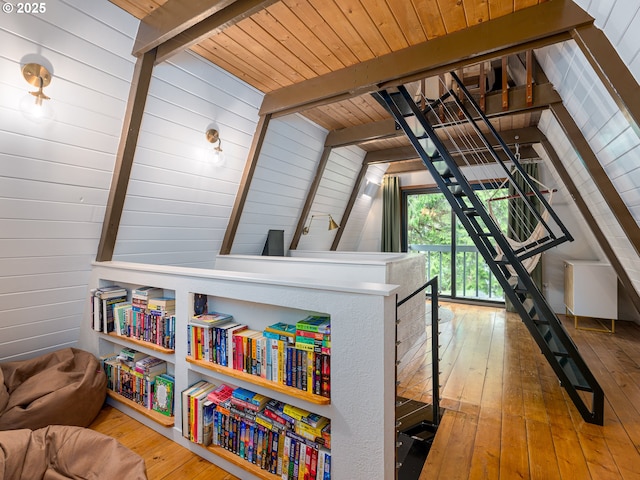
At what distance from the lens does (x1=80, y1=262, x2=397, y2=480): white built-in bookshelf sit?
3.98 feet

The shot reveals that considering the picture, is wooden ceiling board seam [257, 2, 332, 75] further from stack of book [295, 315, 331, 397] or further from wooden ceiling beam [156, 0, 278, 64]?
stack of book [295, 315, 331, 397]

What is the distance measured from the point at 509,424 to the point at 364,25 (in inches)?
105

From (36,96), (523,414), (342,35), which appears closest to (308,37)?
(342,35)

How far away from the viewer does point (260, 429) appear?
5.08ft

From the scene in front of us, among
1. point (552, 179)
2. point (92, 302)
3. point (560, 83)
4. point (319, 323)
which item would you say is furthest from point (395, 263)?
point (552, 179)

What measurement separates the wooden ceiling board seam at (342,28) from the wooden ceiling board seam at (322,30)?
2cm

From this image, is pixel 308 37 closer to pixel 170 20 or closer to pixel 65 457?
pixel 170 20

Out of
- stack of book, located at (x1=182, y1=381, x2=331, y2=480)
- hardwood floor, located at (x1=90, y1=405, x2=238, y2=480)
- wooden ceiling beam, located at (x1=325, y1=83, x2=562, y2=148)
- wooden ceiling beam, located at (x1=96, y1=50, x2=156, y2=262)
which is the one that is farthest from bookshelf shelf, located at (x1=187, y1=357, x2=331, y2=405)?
wooden ceiling beam, located at (x1=325, y1=83, x2=562, y2=148)

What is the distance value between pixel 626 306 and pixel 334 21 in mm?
5057

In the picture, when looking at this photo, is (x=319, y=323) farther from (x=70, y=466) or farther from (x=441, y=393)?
(x=441, y=393)

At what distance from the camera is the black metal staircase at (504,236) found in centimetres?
205

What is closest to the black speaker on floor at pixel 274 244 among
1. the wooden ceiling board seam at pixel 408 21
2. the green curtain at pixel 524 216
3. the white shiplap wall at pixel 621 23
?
the wooden ceiling board seam at pixel 408 21

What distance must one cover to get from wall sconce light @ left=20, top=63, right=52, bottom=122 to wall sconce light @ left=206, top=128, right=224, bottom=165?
3.32 feet

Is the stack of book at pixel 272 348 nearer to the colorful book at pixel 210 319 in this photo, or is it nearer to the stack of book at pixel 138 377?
the colorful book at pixel 210 319
